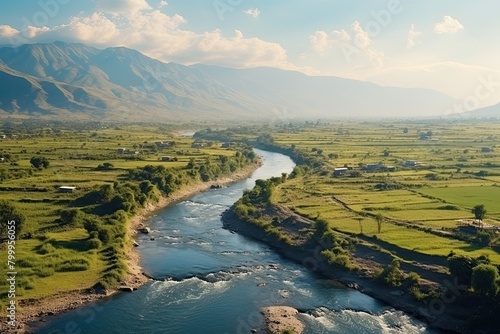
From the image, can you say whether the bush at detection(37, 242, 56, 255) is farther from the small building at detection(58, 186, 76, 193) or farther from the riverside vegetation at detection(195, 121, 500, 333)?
the riverside vegetation at detection(195, 121, 500, 333)

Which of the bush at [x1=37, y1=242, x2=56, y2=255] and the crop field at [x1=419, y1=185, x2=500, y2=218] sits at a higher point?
the crop field at [x1=419, y1=185, x2=500, y2=218]

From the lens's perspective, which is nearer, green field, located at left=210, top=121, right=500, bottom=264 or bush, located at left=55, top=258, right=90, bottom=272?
bush, located at left=55, top=258, right=90, bottom=272

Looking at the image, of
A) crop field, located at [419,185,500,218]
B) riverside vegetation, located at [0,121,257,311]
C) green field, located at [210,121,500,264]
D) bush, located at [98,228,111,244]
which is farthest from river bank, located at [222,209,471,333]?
crop field, located at [419,185,500,218]

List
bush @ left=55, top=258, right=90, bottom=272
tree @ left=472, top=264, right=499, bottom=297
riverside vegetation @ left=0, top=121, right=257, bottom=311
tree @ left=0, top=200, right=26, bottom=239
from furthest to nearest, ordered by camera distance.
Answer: tree @ left=0, top=200, right=26, bottom=239 < bush @ left=55, top=258, right=90, bottom=272 < riverside vegetation @ left=0, top=121, right=257, bottom=311 < tree @ left=472, top=264, right=499, bottom=297

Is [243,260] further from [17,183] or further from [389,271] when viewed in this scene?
[17,183]

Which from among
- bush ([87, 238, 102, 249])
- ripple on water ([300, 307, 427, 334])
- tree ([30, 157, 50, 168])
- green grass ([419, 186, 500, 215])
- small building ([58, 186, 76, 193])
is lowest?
ripple on water ([300, 307, 427, 334])

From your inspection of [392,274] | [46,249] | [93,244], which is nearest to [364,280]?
[392,274]

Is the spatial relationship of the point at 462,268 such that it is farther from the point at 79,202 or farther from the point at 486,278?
the point at 79,202
